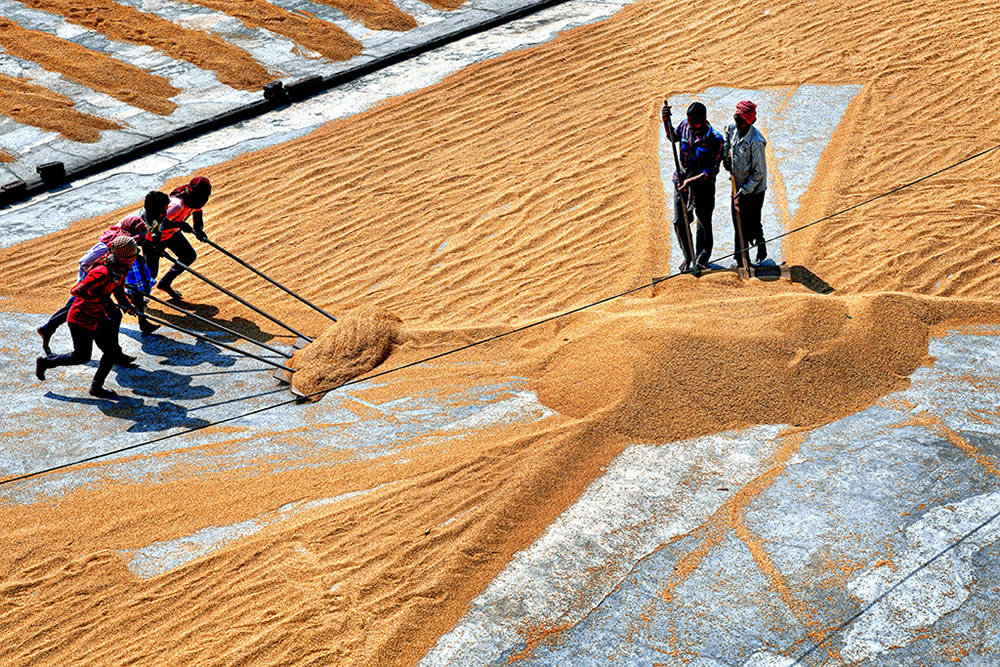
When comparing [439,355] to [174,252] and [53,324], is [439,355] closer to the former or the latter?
[174,252]

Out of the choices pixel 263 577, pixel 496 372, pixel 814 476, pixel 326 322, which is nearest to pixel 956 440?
pixel 814 476

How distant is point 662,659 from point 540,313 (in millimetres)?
4373

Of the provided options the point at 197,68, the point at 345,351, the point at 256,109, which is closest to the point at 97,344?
the point at 345,351

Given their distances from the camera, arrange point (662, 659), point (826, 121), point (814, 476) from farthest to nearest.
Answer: point (826, 121) → point (814, 476) → point (662, 659)

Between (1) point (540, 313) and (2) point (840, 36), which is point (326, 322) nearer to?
(1) point (540, 313)

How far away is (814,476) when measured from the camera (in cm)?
630

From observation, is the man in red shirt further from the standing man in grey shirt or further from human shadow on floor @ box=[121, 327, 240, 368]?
the standing man in grey shirt

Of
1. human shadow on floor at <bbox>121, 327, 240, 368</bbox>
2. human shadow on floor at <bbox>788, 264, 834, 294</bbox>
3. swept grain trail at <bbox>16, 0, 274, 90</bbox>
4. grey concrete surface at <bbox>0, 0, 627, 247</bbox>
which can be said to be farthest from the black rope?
swept grain trail at <bbox>16, 0, 274, 90</bbox>

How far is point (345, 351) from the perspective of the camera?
8.40 meters

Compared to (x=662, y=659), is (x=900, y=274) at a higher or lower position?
higher

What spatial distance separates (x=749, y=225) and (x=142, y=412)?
229 inches

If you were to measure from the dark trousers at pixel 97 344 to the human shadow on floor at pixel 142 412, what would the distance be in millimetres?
209

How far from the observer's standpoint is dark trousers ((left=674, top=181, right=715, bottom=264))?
888cm

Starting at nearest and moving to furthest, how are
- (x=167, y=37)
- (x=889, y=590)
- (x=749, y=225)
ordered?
(x=889, y=590) → (x=749, y=225) → (x=167, y=37)
